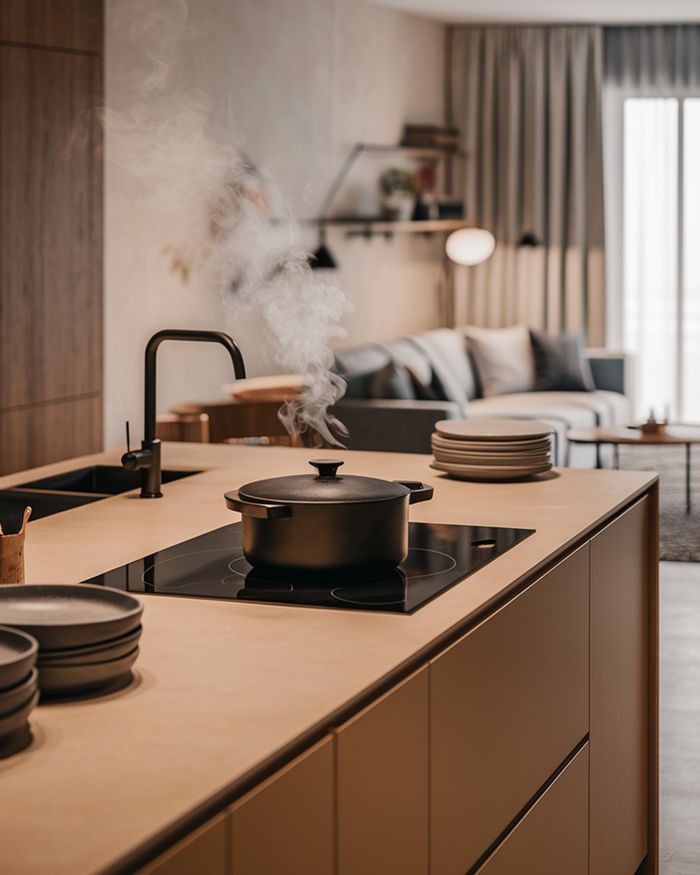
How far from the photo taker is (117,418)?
229 inches

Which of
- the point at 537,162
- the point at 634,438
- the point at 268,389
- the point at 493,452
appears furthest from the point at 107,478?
the point at 537,162

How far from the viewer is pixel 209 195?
646 cm

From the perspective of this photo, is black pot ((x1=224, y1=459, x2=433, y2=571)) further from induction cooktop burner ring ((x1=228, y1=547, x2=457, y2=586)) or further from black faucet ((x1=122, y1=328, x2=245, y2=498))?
black faucet ((x1=122, y1=328, x2=245, y2=498))

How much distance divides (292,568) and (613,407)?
6762mm

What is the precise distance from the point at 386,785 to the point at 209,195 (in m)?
5.46

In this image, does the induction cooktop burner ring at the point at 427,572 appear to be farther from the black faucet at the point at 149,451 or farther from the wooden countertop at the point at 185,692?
the black faucet at the point at 149,451

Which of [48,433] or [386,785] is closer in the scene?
[386,785]

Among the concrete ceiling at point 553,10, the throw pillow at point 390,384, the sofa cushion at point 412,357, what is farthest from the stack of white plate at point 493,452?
the concrete ceiling at point 553,10

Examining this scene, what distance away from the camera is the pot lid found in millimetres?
1694

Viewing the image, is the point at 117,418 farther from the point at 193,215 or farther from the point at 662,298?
the point at 662,298

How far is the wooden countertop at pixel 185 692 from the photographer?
0.93 m

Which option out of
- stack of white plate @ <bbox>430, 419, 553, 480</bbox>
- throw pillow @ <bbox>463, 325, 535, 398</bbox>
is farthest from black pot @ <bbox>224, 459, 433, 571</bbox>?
throw pillow @ <bbox>463, 325, 535, 398</bbox>

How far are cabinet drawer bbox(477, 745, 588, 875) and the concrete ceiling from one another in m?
7.14

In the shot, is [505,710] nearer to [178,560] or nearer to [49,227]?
[178,560]
